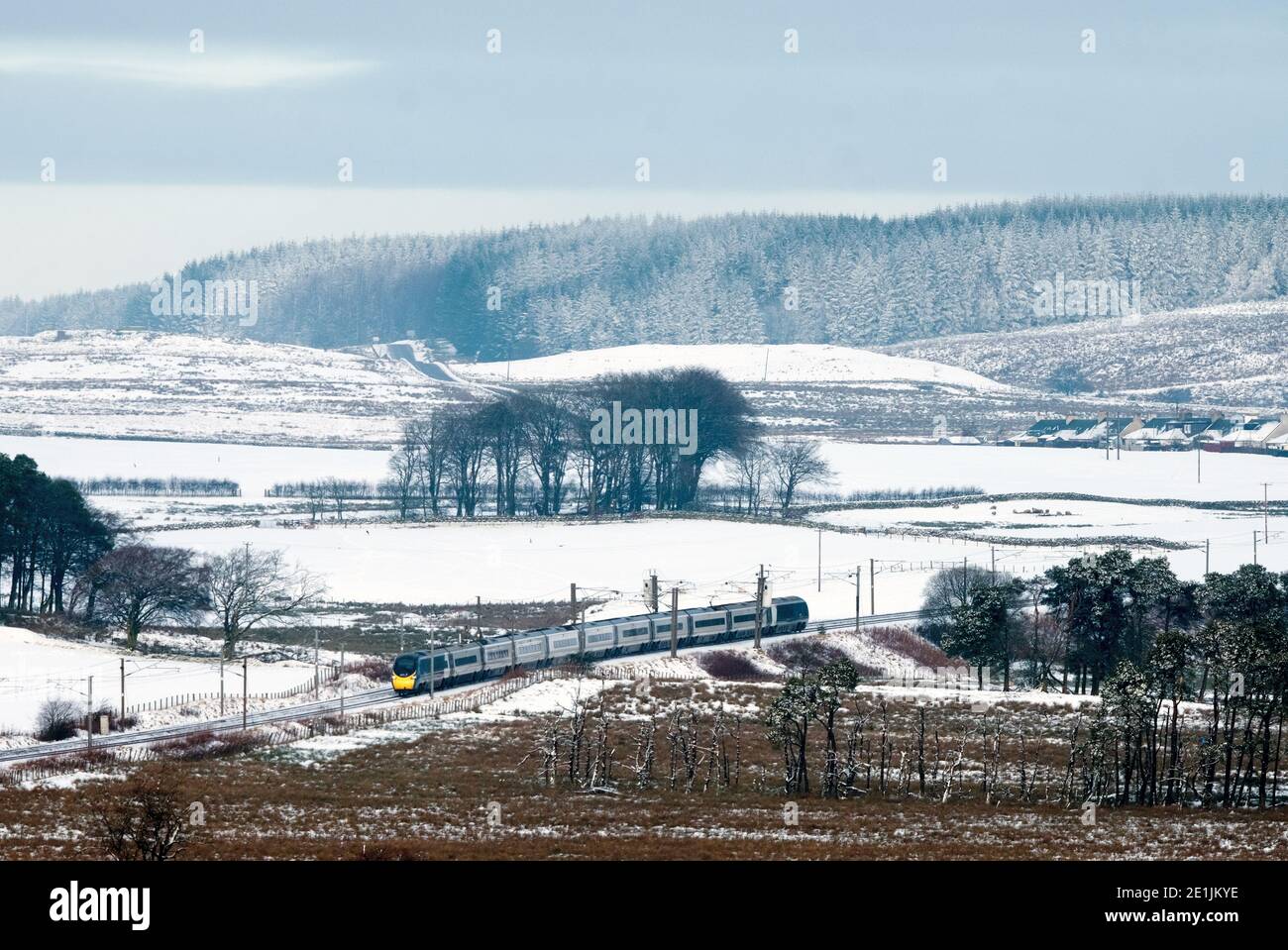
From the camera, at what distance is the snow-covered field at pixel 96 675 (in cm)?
6506

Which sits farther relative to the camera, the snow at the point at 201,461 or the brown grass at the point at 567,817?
the snow at the point at 201,461

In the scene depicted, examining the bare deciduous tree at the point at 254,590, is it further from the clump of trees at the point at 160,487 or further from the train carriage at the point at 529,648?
the clump of trees at the point at 160,487

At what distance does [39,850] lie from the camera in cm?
3588

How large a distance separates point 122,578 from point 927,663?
124 ft

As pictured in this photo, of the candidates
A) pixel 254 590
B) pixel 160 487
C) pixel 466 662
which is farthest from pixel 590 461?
pixel 466 662

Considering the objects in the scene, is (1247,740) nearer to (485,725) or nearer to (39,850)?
(485,725)

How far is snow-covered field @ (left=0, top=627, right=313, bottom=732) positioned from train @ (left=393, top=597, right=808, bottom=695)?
5.68m

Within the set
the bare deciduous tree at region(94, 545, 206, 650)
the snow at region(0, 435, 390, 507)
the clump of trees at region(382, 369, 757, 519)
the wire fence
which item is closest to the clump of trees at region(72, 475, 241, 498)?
the snow at region(0, 435, 390, 507)

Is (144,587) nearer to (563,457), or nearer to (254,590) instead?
(254,590)

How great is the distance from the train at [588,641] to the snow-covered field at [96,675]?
568 centimetres

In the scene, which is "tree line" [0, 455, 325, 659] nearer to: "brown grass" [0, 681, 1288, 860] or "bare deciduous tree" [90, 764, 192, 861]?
"brown grass" [0, 681, 1288, 860]

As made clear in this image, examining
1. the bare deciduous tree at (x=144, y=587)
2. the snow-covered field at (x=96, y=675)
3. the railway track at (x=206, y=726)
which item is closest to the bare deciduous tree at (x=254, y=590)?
the bare deciduous tree at (x=144, y=587)

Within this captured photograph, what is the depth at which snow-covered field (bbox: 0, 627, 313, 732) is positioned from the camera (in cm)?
6506


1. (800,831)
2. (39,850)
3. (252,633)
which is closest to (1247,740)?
(800,831)
